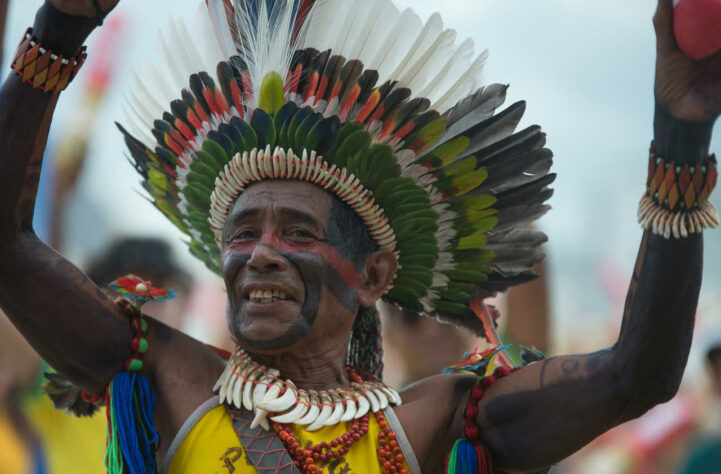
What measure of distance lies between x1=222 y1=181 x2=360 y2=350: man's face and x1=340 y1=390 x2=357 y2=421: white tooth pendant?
21cm

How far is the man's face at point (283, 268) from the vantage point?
291cm

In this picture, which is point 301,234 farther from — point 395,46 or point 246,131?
point 395,46

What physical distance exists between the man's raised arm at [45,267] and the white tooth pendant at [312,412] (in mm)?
585

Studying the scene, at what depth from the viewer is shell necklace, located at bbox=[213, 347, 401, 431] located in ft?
9.41

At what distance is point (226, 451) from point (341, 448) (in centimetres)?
35

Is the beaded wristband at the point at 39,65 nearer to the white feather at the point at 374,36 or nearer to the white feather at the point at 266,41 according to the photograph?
the white feather at the point at 266,41

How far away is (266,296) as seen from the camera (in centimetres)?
293

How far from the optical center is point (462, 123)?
3.09 meters

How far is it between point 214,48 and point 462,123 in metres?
0.88

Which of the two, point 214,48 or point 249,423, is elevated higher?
point 214,48

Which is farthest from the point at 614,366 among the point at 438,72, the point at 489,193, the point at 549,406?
the point at 438,72

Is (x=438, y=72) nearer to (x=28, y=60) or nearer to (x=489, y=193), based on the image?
(x=489, y=193)

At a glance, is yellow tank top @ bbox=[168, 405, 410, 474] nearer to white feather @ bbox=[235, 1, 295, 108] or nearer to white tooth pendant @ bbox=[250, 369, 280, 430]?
white tooth pendant @ bbox=[250, 369, 280, 430]

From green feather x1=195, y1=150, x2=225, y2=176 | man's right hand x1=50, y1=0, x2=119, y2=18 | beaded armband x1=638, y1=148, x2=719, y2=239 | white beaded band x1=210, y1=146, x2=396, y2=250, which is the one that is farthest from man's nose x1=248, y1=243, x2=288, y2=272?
beaded armband x1=638, y1=148, x2=719, y2=239
